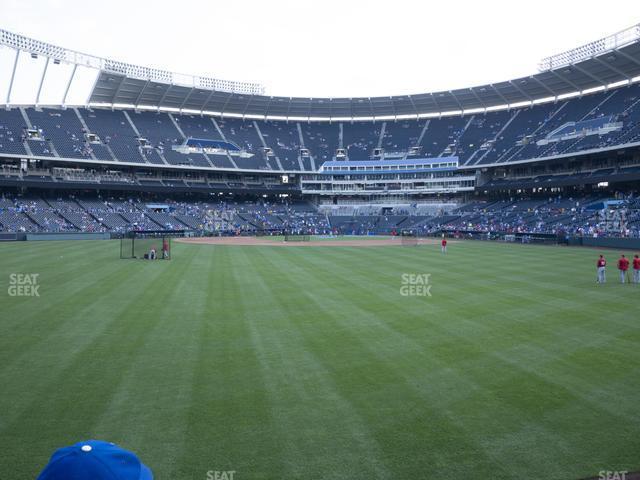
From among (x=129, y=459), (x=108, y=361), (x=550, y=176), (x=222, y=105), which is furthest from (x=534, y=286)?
(x=222, y=105)

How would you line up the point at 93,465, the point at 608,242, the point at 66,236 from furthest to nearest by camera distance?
the point at 66,236, the point at 608,242, the point at 93,465

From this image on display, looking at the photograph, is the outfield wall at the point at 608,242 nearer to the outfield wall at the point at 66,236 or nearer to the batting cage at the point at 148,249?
the batting cage at the point at 148,249

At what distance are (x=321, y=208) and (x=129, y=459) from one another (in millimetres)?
97182

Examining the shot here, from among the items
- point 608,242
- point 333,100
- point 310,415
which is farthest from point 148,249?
point 333,100

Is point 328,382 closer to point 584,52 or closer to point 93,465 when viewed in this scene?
point 93,465

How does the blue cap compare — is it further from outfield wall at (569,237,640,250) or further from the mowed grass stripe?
outfield wall at (569,237,640,250)

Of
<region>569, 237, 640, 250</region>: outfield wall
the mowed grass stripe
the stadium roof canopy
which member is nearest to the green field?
the mowed grass stripe

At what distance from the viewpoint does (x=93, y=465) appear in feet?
8.33

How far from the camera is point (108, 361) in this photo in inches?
409

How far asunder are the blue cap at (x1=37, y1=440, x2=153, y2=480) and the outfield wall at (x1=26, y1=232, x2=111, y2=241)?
64.9 metres

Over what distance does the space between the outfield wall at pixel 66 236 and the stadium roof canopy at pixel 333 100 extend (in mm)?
24994

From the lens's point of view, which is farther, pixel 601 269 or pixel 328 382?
pixel 601 269

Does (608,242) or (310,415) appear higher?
(608,242)

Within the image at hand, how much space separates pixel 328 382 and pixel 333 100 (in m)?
94.9
